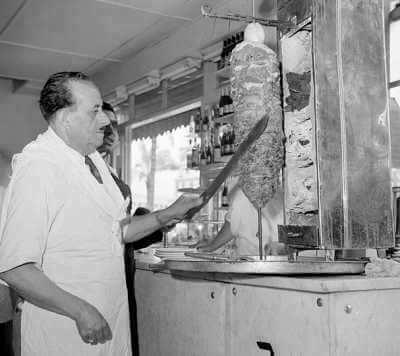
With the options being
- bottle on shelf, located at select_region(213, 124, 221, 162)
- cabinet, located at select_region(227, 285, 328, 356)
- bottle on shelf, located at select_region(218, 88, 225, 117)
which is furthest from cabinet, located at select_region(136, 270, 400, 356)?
bottle on shelf, located at select_region(213, 124, 221, 162)

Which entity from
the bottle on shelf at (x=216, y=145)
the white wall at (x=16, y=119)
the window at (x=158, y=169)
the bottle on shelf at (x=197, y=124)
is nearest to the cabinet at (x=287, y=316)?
the bottle on shelf at (x=216, y=145)

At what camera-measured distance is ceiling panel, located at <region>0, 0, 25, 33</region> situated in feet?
14.2

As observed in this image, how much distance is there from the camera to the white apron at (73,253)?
142 centimetres

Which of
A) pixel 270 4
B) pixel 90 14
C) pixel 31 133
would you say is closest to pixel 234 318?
pixel 270 4

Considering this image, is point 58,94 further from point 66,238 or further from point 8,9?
point 8,9

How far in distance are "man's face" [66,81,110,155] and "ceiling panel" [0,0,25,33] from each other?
317 centimetres

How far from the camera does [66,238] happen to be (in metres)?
1.44

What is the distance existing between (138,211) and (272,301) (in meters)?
1.14

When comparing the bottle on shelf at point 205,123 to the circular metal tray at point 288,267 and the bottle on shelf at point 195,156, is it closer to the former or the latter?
the bottle on shelf at point 195,156

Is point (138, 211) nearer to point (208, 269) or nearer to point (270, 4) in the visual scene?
point (208, 269)

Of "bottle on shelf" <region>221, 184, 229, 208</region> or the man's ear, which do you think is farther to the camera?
"bottle on shelf" <region>221, 184, 229, 208</region>

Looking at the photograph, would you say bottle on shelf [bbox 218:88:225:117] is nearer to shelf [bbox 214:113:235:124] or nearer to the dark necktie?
shelf [bbox 214:113:235:124]

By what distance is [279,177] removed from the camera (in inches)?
60.9

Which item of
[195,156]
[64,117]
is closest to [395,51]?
[64,117]
